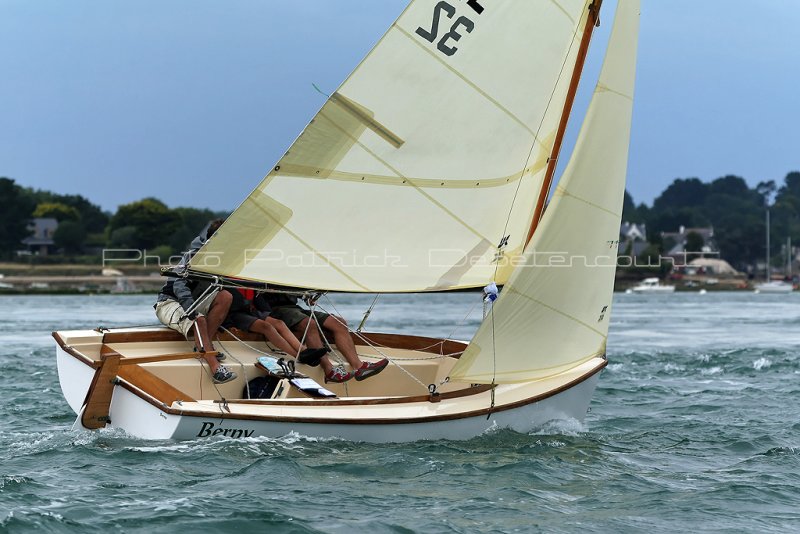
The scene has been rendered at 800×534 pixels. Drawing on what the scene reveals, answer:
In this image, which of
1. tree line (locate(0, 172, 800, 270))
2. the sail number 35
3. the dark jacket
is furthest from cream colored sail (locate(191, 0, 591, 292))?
tree line (locate(0, 172, 800, 270))

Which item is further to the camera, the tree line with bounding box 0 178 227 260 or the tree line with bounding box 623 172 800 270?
the tree line with bounding box 623 172 800 270

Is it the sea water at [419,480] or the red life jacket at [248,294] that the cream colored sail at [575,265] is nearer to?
the sea water at [419,480]

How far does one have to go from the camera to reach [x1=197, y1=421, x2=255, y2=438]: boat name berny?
342 inches

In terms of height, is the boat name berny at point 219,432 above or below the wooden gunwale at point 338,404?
below

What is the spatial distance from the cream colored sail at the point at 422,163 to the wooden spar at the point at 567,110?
2.5 inches

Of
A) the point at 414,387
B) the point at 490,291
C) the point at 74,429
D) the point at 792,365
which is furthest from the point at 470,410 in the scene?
the point at 792,365

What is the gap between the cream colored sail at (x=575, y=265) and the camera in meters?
9.60

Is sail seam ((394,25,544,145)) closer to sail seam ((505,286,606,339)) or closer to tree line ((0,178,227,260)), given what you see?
sail seam ((505,286,606,339))

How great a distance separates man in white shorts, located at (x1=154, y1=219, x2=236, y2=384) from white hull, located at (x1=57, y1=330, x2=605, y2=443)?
1092mm

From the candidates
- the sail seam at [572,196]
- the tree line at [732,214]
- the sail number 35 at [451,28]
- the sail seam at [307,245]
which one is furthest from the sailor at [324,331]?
the tree line at [732,214]

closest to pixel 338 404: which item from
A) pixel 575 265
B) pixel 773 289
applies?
pixel 575 265

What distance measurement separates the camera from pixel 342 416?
29.0ft

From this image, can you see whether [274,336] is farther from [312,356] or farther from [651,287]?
[651,287]

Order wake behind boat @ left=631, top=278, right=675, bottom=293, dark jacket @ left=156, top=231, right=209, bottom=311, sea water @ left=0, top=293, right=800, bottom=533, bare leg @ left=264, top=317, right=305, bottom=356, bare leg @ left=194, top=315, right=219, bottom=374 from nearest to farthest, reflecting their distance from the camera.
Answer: sea water @ left=0, top=293, right=800, bottom=533
bare leg @ left=194, top=315, right=219, bottom=374
dark jacket @ left=156, top=231, right=209, bottom=311
bare leg @ left=264, top=317, right=305, bottom=356
wake behind boat @ left=631, top=278, right=675, bottom=293
